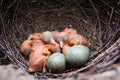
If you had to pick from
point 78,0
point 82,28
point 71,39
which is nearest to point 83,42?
point 71,39

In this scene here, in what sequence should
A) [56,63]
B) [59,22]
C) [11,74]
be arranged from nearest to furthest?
[11,74] < [56,63] < [59,22]

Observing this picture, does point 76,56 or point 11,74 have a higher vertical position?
point 11,74

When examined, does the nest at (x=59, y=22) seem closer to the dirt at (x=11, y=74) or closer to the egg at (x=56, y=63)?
the egg at (x=56, y=63)

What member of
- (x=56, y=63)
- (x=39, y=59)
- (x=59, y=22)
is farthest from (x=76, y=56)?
(x=59, y=22)

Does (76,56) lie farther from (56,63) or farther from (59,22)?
(59,22)

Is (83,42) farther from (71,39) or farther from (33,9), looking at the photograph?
(33,9)

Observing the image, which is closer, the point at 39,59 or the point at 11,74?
the point at 11,74

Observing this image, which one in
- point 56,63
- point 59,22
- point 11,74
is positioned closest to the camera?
point 11,74

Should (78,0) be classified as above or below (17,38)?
above

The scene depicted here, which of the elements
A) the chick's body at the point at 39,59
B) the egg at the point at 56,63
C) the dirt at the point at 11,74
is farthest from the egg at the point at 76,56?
the dirt at the point at 11,74
